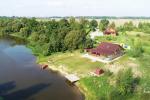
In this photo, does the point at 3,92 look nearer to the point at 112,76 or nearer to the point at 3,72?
the point at 3,72

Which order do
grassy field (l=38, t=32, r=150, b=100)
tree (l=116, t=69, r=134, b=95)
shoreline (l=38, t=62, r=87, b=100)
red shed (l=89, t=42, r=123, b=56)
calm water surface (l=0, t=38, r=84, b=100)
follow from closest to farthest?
1. tree (l=116, t=69, r=134, b=95)
2. calm water surface (l=0, t=38, r=84, b=100)
3. grassy field (l=38, t=32, r=150, b=100)
4. shoreline (l=38, t=62, r=87, b=100)
5. red shed (l=89, t=42, r=123, b=56)

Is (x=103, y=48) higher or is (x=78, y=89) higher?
(x=103, y=48)

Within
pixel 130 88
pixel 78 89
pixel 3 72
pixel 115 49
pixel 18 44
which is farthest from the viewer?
pixel 18 44

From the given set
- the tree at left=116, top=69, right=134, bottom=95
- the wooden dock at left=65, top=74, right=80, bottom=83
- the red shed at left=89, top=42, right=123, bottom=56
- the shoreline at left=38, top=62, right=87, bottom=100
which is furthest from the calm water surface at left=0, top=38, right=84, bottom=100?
the red shed at left=89, top=42, right=123, bottom=56

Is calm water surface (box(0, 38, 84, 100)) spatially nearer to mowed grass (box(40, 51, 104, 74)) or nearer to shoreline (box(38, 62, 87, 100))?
shoreline (box(38, 62, 87, 100))

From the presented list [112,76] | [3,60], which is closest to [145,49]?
[112,76]

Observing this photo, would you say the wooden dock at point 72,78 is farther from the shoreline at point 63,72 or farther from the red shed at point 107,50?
the red shed at point 107,50

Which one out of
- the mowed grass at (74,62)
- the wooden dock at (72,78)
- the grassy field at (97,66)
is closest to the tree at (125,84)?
the grassy field at (97,66)

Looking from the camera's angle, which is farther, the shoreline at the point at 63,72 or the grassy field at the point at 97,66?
the shoreline at the point at 63,72
